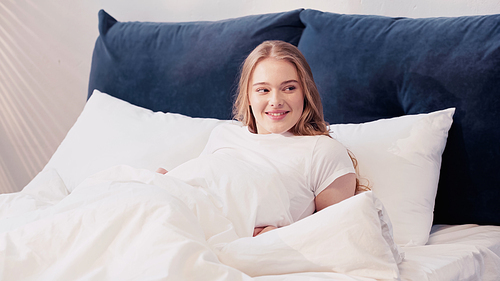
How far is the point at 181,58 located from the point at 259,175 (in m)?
0.89

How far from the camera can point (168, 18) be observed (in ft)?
7.33

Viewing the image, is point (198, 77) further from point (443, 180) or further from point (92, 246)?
point (92, 246)

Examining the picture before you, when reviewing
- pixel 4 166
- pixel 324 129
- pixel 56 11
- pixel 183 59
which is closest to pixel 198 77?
pixel 183 59

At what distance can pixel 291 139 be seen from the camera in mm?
1362

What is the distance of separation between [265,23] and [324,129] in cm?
60

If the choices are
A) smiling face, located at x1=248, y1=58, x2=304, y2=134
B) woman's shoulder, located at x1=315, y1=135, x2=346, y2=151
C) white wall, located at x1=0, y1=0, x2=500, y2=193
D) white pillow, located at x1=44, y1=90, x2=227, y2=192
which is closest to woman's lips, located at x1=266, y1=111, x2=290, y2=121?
smiling face, located at x1=248, y1=58, x2=304, y2=134

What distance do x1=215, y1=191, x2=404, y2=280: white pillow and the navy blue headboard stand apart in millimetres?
649

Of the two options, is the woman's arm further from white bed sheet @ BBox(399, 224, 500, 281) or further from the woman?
white bed sheet @ BBox(399, 224, 500, 281)

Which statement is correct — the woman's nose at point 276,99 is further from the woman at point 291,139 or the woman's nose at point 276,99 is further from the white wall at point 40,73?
the white wall at point 40,73

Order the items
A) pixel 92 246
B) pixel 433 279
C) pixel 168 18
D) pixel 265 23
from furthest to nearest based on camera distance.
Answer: pixel 168 18 → pixel 265 23 → pixel 433 279 → pixel 92 246

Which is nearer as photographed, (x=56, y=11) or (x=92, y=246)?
(x=92, y=246)

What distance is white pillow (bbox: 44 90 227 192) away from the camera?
166cm

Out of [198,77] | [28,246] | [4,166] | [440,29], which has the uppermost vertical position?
[440,29]

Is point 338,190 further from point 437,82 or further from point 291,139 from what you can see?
point 437,82
